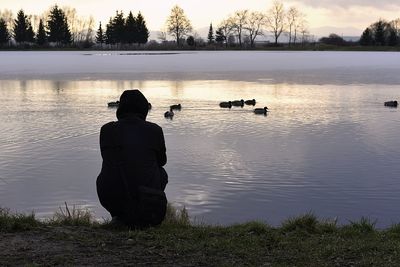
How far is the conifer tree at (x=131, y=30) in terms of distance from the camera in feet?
311

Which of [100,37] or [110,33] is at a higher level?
[110,33]

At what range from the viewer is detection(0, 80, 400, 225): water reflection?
759 cm

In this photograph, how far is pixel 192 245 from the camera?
14.3 feet

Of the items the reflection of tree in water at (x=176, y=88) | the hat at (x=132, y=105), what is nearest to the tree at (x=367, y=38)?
the reflection of tree in water at (x=176, y=88)

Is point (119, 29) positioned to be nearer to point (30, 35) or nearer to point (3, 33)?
point (30, 35)

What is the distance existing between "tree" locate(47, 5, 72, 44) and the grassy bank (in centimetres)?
9108

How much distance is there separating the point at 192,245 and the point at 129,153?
3.01ft

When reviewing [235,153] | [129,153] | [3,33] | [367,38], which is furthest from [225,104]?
[3,33]

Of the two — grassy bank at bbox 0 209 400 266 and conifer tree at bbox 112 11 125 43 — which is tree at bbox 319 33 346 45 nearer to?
conifer tree at bbox 112 11 125 43

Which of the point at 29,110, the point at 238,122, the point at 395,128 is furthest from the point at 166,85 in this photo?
the point at 395,128

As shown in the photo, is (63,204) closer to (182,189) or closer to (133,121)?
(182,189)

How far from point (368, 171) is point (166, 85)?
18.2 metres

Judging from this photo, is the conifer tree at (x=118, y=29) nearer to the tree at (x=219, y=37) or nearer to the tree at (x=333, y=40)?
the tree at (x=219, y=37)

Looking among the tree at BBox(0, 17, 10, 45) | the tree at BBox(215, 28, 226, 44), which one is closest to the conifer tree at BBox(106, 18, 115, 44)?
the tree at BBox(0, 17, 10, 45)
